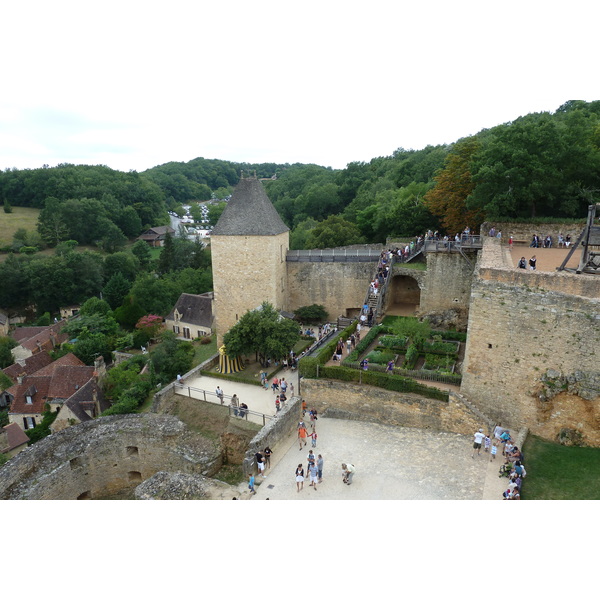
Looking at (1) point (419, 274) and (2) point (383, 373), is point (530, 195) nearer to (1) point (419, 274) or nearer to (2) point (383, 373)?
(1) point (419, 274)

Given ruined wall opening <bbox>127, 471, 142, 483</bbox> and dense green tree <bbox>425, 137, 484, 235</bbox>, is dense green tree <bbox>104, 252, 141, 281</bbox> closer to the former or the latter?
ruined wall opening <bbox>127, 471, 142, 483</bbox>

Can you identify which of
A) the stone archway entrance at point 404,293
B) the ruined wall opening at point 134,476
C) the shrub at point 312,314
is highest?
the stone archway entrance at point 404,293

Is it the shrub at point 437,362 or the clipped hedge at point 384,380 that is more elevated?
the shrub at point 437,362

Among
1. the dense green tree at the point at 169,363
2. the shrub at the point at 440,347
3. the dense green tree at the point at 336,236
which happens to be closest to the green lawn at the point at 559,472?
the shrub at the point at 440,347

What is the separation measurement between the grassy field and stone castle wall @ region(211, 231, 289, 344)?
56027mm

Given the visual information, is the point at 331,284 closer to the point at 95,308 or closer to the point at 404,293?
the point at 404,293

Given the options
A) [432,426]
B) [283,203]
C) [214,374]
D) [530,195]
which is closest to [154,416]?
[214,374]

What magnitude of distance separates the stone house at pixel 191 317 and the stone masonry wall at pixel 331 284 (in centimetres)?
1032

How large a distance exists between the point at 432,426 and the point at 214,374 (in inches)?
404

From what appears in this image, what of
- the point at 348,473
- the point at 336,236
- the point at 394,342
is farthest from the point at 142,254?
the point at 348,473

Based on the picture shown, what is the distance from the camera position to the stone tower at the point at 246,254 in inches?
934

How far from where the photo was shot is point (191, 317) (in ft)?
117

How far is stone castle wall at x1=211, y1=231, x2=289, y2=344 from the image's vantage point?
23781 mm

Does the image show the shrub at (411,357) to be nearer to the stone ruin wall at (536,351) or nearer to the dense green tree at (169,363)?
the stone ruin wall at (536,351)
